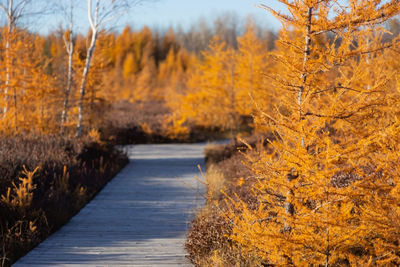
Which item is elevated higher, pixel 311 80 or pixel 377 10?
pixel 377 10

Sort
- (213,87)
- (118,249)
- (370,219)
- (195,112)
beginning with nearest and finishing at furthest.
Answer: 1. (370,219)
2. (118,249)
3. (213,87)
4. (195,112)

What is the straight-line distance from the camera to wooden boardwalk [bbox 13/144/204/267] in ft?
15.5

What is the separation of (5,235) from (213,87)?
19.4 meters

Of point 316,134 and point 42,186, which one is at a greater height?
point 316,134

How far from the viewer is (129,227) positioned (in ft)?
20.7

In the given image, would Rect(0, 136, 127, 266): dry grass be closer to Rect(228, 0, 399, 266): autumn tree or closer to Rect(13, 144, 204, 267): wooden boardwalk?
Rect(13, 144, 204, 267): wooden boardwalk

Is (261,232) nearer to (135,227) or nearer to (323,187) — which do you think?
(323,187)

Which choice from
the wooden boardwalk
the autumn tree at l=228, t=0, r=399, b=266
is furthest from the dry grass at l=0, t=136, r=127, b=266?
the autumn tree at l=228, t=0, r=399, b=266

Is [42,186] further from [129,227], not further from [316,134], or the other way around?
[316,134]

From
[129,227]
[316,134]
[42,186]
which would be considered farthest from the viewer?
[42,186]

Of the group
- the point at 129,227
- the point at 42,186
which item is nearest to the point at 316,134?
the point at 129,227

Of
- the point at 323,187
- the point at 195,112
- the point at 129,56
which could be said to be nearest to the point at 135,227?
the point at 323,187

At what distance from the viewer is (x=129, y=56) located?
224ft

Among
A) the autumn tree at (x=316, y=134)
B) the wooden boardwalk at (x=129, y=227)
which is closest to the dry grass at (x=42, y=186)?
the wooden boardwalk at (x=129, y=227)
